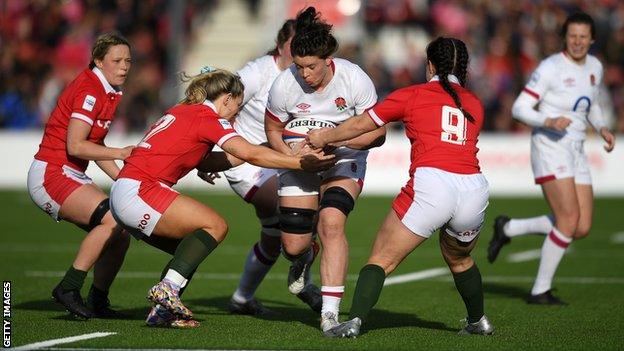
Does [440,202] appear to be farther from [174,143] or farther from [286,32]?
[286,32]

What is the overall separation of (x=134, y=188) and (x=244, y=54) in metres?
21.9

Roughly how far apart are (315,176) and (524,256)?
6.25 meters

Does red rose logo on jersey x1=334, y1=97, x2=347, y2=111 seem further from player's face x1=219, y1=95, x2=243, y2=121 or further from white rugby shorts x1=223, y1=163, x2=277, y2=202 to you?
white rugby shorts x1=223, y1=163, x2=277, y2=202

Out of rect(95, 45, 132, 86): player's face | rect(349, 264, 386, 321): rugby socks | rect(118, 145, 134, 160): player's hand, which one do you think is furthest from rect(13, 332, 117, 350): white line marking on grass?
rect(95, 45, 132, 86): player's face

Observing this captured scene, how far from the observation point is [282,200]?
8.96 m

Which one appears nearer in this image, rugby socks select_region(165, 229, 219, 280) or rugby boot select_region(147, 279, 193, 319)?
rugby boot select_region(147, 279, 193, 319)

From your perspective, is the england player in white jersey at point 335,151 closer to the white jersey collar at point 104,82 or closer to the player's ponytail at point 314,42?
the player's ponytail at point 314,42

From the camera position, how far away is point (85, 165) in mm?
9336

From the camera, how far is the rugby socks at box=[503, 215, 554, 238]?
11.1 meters

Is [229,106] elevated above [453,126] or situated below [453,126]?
above

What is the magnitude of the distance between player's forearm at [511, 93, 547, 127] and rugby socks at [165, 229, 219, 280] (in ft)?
11.8

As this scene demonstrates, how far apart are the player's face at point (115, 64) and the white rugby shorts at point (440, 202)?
263cm

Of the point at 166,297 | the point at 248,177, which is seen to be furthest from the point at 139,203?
the point at 248,177

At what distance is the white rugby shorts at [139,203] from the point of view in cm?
827
